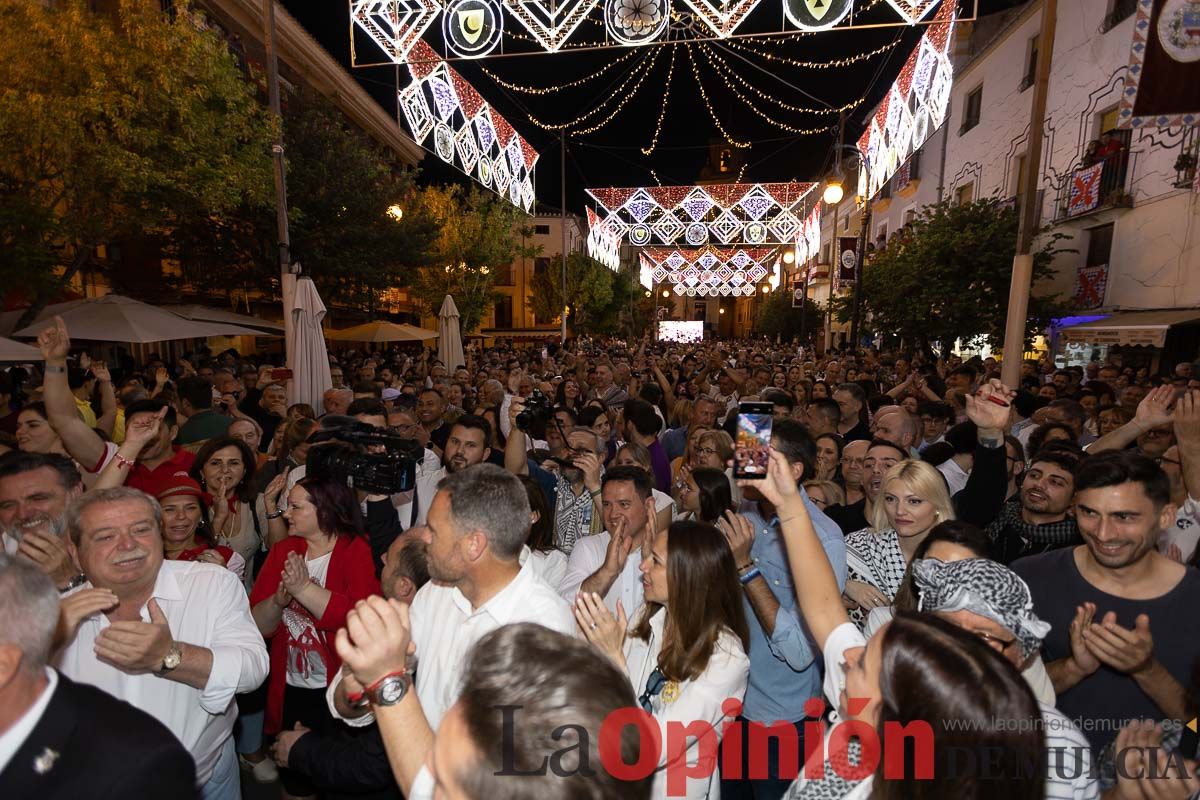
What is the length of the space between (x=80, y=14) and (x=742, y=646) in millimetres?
12283

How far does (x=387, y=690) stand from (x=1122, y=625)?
2797 millimetres

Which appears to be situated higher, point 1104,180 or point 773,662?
point 1104,180

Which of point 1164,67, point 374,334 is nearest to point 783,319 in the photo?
point 374,334

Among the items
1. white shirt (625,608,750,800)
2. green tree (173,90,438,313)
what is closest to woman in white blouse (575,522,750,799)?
white shirt (625,608,750,800)

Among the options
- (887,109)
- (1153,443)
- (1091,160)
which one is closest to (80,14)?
(1153,443)

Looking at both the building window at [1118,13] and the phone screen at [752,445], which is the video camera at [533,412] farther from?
the building window at [1118,13]

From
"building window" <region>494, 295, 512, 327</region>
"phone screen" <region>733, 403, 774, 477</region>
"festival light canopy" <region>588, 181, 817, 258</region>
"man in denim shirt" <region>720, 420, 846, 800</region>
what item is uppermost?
"festival light canopy" <region>588, 181, 817, 258</region>

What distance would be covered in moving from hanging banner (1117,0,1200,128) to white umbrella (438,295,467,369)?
11439 millimetres

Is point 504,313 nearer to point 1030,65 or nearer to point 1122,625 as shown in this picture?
point 1030,65

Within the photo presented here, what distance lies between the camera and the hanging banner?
6.00 m

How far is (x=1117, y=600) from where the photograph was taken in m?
2.48

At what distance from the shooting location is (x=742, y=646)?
2.25 metres

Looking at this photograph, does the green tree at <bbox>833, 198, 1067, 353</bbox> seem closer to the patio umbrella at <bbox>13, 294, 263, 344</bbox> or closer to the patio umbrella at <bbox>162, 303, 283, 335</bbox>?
the patio umbrella at <bbox>162, 303, 283, 335</bbox>

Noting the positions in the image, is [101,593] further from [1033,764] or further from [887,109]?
[887,109]
